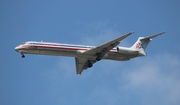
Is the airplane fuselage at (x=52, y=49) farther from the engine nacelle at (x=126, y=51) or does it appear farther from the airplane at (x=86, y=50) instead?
the engine nacelle at (x=126, y=51)

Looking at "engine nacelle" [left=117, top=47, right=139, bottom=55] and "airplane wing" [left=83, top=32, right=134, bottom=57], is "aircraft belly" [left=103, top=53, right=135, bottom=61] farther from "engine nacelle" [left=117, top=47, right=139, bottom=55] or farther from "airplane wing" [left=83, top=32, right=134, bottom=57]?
"airplane wing" [left=83, top=32, right=134, bottom=57]

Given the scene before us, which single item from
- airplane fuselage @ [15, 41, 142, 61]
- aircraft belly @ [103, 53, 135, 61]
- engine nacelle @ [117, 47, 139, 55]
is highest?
airplane fuselage @ [15, 41, 142, 61]

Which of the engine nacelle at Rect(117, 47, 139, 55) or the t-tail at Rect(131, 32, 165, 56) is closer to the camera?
the engine nacelle at Rect(117, 47, 139, 55)

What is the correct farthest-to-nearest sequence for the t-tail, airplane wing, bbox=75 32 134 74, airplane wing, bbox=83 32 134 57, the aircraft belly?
the t-tail, the aircraft belly, airplane wing, bbox=83 32 134 57, airplane wing, bbox=75 32 134 74

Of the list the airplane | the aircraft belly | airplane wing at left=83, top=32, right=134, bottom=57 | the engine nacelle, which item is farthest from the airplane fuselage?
the engine nacelle

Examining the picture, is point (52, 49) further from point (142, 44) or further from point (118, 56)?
point (142, 44)

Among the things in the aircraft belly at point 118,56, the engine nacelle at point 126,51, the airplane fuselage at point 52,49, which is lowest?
the aircraft belly at point 118,56

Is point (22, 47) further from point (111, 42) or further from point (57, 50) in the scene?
point (111, 42)

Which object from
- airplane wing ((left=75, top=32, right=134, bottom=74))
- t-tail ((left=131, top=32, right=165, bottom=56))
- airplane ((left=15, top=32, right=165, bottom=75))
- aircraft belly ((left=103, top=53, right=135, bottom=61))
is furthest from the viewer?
t-tail ((left=131, top=32, right=165, bottom=56))

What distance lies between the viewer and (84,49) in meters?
38.5

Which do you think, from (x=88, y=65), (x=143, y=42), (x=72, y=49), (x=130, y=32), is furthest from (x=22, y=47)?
(x=143, y=42)

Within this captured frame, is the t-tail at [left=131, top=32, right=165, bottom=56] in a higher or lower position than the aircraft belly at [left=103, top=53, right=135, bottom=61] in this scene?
higher

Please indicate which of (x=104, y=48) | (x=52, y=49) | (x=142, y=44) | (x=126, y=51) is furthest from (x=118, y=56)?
(x=52, y=49)

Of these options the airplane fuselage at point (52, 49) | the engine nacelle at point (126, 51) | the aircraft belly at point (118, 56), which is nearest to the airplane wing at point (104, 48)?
the airplane fuselage at point (52, 49)
